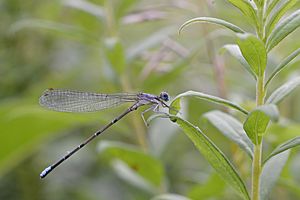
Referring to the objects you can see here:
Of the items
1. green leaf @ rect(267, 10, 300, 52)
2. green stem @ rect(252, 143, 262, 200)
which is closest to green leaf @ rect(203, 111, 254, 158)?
green stem @ rect(252, 143, 262, 200)

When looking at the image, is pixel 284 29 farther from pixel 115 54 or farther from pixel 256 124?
pixel 115 54

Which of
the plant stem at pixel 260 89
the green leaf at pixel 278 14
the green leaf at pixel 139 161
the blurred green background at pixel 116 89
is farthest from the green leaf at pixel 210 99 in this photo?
the green leaf at pixel 139 161

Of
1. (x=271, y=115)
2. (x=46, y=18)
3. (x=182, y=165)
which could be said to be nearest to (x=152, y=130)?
(x=182, y=165)

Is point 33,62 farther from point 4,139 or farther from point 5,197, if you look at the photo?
point 5,197

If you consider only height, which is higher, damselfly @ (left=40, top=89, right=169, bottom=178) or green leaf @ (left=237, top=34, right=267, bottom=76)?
damselfly @ (left=40, top=89, right=169, bottom=178)

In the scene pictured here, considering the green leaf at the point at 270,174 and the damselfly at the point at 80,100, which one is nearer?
the green leaf at the point at 270,174

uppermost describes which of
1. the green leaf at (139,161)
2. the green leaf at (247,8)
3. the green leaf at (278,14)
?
the green leaf at (139,161)

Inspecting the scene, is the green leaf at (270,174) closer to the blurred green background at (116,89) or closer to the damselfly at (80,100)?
the blurred green background at (116,89)

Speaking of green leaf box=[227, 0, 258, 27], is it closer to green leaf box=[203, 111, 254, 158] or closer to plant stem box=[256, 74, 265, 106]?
plant stem box=[256, 74, 265, 106]

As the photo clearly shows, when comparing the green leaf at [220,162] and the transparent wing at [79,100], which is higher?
the transparent wing at [79,100]
